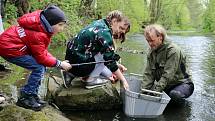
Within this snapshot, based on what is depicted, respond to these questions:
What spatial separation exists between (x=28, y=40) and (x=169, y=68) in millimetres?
1966

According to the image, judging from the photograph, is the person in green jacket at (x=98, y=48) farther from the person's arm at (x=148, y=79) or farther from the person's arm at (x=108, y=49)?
the person's arm at (x=148, y=79)

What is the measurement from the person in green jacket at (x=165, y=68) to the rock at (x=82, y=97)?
54cm

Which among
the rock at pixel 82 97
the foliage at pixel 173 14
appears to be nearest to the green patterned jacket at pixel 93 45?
the rock at pixel 82 97

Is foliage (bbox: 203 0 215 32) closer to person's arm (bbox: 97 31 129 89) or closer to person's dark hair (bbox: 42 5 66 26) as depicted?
person's arm (bbox: 97 31 129 89)

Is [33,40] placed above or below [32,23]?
below

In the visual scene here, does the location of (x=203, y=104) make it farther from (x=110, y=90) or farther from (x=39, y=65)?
(x=39, y=65)

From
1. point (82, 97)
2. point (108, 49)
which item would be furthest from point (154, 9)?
point (108, 49)

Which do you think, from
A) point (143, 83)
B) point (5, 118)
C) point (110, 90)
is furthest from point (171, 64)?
point (5, 118)

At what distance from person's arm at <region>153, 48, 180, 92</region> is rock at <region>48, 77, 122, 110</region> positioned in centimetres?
60

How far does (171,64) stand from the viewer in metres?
4.64

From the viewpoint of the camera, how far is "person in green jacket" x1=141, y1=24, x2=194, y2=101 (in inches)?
181

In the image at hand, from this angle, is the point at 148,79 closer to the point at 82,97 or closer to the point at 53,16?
the point at 82,97

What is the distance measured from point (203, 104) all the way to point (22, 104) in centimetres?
257

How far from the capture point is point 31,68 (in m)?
3.48
